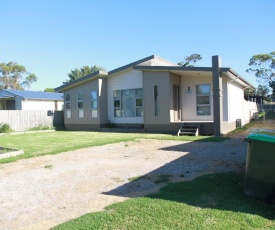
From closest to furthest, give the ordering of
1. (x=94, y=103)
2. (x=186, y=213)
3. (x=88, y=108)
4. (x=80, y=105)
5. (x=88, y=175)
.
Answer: (x=186, y=213) < (x=88, y=175) < (x=94, y=103) < (x=88, y=108) < (x=80, y=105)

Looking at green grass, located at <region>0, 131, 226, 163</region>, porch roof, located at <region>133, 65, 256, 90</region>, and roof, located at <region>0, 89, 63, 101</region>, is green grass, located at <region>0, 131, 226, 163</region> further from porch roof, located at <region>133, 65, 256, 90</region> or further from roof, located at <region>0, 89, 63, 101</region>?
roof, located at <region>0, 89, 63, 101</region>

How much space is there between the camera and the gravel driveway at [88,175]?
4559 mm

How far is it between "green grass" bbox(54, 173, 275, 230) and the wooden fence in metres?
20.0

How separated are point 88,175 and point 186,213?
11.2 feet

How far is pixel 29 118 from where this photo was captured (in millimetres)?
23750

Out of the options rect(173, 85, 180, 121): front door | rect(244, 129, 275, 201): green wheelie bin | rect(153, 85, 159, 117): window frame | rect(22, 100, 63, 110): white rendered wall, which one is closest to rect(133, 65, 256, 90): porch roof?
rect(173, 85, 180, 121): front door

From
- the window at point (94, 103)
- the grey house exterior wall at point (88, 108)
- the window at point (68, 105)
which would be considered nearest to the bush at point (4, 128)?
the grey house exterior wall at point (88, 108)

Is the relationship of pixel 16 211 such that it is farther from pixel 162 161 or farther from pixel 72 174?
pixel 162 161

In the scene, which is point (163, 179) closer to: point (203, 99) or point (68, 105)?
point (203, 99)

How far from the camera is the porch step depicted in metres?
15.7

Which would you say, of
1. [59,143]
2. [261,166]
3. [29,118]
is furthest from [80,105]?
[261,166]

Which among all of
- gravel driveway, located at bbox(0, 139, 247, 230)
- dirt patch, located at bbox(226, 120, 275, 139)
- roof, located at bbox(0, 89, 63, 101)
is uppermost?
roof, located at bbox(0, 89, 63, 101)

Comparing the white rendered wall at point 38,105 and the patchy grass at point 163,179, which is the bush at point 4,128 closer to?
the white rendered wall at point 38,105

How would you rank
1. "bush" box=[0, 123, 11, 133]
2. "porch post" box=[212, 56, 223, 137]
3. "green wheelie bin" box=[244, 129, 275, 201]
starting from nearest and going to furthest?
"green wheelie bin" box=[244, 129, 275, 201]
"porch post" box=[212, 56, 223, 137]
"bush" box=[0, 123, 11, 133]
